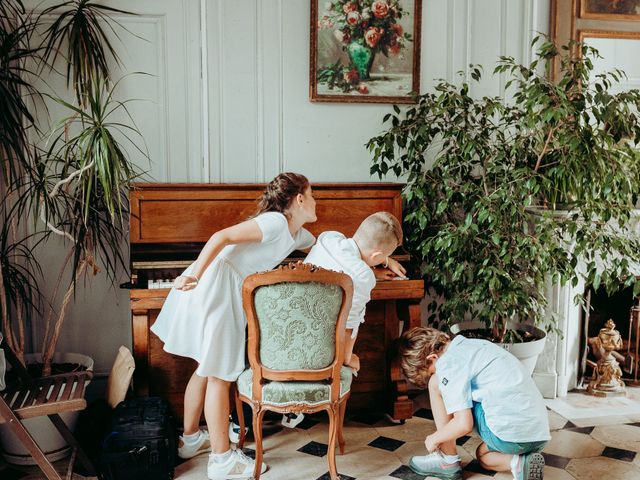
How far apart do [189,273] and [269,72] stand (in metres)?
1.46

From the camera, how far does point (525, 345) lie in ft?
11.4

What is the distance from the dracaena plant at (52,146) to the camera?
9.91 feet

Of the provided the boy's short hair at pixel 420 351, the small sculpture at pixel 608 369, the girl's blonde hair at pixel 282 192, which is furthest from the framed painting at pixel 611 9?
the boy's short hair at pixel 420 351

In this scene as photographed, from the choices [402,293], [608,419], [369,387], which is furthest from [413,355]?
[608,419]

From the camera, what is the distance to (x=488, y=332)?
3.65 meters

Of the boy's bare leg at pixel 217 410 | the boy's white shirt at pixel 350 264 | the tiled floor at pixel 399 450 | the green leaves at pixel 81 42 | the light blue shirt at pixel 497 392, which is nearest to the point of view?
the light blue shirt at pixel 497 392

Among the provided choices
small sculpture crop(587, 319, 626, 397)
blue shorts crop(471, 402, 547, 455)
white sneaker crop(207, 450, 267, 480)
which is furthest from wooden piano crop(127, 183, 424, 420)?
small sculpture crop(587, 319, 626, 397)

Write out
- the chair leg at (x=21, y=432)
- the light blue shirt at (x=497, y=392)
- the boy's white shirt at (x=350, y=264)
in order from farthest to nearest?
the boy's white shirt at (x=350, y=264), the light blue shirt at (x=497, y=392), the chair leg at (x=21, y=432)

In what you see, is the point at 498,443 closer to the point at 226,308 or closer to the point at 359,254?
the point at 359,254

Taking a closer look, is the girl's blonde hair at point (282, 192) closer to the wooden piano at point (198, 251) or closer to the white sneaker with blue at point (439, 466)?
the wooden piano at point (198, 251)

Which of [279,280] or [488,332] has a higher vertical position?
[279,280]

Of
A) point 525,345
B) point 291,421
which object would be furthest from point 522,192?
point 291,421

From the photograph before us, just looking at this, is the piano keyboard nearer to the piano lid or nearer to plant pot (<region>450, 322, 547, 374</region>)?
the piano lid

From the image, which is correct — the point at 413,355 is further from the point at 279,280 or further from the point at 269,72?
the point at 269,72
